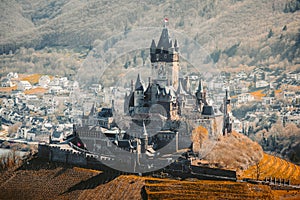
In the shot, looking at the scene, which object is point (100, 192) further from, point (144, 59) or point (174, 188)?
point (144, 59)

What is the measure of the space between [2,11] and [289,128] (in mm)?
139322

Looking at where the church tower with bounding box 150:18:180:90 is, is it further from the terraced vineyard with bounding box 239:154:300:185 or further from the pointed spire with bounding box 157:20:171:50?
the terraced vineyard with bounding box 239:154:300:185

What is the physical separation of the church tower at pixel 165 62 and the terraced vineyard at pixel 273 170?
12.5 m

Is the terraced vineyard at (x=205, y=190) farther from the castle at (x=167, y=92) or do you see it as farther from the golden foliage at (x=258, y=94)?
the golden foliage at (x=258, y=94)

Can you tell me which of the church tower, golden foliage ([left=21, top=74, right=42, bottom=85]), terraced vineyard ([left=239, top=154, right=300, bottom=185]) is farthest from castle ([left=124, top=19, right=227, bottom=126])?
golden foliage ([left=21, top=74, right=42, bottom=85])

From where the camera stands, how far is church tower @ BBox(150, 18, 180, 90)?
203ft

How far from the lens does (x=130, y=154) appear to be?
51250mm

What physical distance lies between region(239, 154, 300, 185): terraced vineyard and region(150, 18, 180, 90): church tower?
40.9ft

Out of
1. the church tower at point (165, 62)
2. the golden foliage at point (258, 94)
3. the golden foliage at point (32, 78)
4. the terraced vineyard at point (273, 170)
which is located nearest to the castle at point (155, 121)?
the church tower at point (165, 62)

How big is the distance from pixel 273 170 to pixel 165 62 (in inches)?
656

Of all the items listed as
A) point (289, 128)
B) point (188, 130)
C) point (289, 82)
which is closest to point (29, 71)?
point (289, 82)

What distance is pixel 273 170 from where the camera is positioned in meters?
52.2

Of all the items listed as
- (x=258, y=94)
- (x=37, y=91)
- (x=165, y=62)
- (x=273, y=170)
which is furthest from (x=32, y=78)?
(x=273, y=170)

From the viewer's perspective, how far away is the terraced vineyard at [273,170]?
4959 cm
